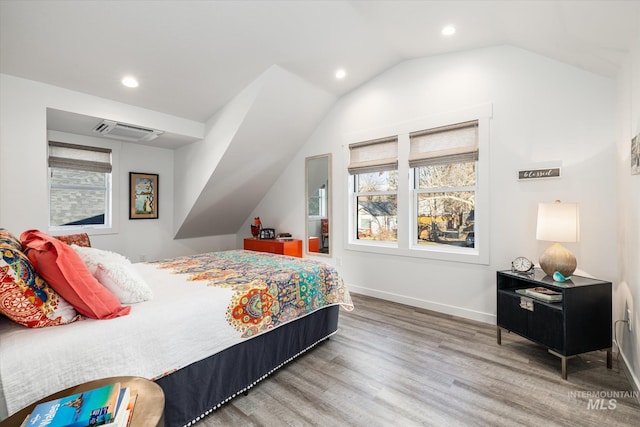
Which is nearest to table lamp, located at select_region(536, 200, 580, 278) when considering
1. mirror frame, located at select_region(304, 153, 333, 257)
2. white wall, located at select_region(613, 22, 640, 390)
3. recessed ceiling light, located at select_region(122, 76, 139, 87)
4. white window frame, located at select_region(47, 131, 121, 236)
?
white wall, located at select_region(613, 22, 640, 390)

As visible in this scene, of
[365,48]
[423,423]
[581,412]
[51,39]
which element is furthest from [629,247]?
[51,39]

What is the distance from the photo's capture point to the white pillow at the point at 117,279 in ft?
5.49

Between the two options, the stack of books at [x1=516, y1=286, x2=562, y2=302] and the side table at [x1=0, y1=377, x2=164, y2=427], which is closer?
the side table at [x1=0, y1=377, x2=164, y2=427]

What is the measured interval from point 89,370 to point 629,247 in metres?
3.44

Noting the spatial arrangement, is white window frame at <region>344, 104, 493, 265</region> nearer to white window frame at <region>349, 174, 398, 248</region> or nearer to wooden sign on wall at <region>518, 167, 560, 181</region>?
white window frame at <region>349, 174, 398, 248</region>

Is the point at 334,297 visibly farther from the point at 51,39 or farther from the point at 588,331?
the point at 51,39

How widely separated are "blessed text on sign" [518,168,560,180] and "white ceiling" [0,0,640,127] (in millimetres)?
881

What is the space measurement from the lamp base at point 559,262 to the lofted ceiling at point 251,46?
5.02ft

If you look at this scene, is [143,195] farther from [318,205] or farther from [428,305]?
[428,305]

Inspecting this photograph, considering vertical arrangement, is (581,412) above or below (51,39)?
below

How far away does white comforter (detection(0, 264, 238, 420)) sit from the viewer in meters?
1.18

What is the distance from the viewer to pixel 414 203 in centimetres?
378

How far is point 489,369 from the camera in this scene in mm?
2262

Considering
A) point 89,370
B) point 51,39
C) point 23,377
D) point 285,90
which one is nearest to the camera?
point 23,377
